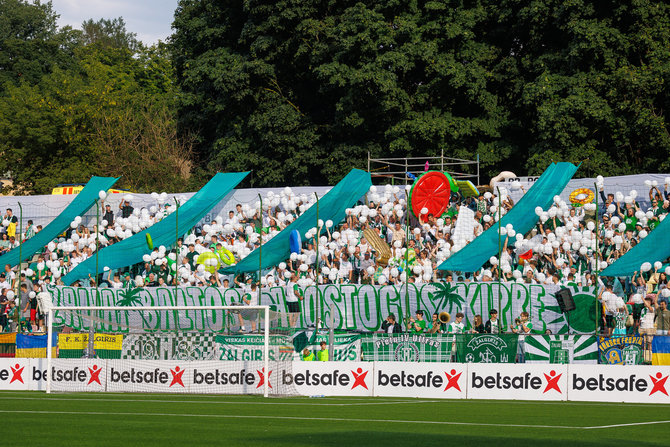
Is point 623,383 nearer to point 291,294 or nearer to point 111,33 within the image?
point 291,294

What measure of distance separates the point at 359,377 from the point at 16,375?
7.38m

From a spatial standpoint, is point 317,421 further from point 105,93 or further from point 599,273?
point 105,93

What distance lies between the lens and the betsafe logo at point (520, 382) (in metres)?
18.1

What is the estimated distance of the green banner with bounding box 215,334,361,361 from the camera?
20172 mm

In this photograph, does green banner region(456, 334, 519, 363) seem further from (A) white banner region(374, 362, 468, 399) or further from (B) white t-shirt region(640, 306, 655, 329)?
(B) white t-shirt region(640, 306, 655, 329)

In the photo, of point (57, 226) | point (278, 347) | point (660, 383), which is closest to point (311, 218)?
point (278, 347)

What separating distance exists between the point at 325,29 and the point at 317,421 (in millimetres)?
28507

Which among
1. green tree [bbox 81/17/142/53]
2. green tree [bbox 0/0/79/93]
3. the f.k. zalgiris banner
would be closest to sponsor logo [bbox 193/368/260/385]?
the f.k. zalgiris banner

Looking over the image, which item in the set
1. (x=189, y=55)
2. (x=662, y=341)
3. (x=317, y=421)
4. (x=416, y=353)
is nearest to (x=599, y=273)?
(x=662, y=341)

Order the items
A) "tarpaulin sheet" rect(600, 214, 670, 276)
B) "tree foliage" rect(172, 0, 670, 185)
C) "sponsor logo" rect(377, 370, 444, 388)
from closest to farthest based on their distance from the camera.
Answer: "sponsor logo" rect(377, 370, 444, 388) → "tarpaulin sheet" rect(600, 214, 670, 276) → "tree foliage" rect(172, 0, 670, 185)

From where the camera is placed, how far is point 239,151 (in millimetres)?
41281

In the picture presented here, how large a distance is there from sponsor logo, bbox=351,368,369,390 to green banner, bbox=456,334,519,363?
7.18 feet

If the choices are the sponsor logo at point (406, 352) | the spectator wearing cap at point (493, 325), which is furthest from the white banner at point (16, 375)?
the spectator wearing cap at point (493, 325)

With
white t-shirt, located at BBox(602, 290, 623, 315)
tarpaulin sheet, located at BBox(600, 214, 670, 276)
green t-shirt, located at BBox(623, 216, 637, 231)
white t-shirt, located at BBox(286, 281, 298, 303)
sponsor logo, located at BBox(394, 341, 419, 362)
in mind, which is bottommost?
sponsor logo, located at BBox(394, 341, 419, 362)
